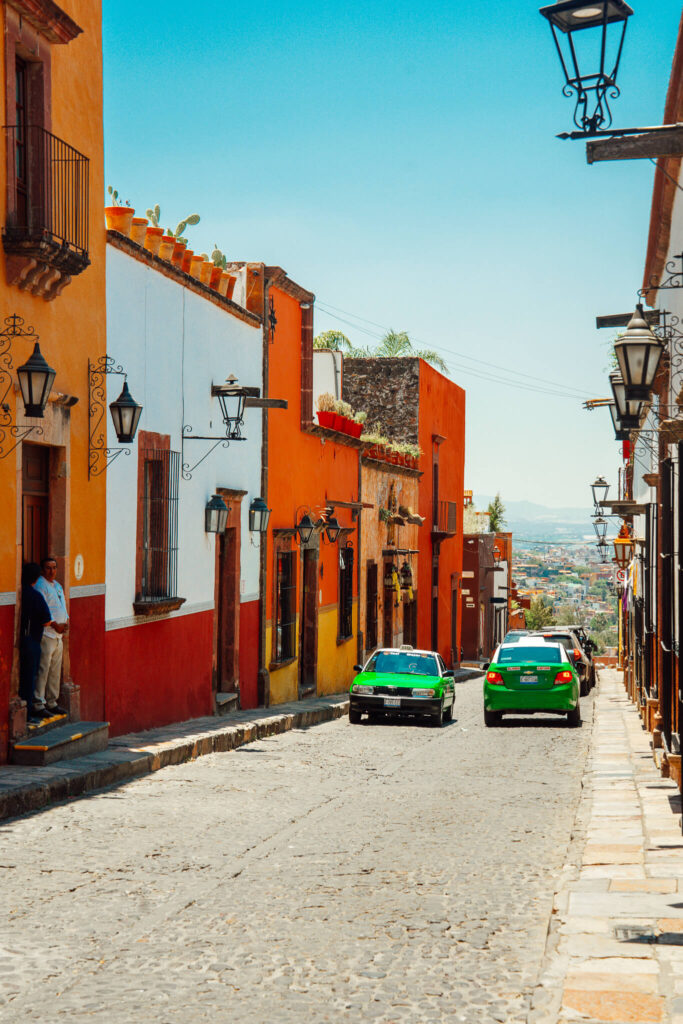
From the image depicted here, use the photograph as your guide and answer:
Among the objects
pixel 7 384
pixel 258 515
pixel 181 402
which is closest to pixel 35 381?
pixel 7 384

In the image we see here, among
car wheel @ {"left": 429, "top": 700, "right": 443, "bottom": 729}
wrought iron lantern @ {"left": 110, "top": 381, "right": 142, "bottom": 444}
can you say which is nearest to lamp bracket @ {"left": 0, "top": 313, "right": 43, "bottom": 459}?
wrought iron lantern @ {"left": 110, "top": 381, "right": 142, "bottom": 444}

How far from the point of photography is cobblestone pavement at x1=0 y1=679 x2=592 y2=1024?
216 inches

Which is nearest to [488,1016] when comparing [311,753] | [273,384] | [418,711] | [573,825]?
[573,825]

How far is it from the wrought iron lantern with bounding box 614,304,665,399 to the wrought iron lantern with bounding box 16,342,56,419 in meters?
5.11

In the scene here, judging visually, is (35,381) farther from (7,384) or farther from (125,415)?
(125,415)

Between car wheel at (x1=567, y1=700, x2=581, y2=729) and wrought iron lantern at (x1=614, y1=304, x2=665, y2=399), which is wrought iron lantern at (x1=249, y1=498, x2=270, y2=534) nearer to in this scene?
car wheel at (x1=567, y1=700, x2=581, y2=729)

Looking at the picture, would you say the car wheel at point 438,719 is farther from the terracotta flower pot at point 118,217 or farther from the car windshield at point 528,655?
the terracotta flower pot at point 118,217

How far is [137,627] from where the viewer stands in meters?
15.2

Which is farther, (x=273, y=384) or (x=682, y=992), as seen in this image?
(x=273, y=384)

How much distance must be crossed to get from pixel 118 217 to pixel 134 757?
635cm

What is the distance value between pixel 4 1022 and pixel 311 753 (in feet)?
33.8

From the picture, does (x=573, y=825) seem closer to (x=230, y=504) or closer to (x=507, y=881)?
(x=507, y=881)

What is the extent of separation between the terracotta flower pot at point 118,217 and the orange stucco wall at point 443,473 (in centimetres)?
2436

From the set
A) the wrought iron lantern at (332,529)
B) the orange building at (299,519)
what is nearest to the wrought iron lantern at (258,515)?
the orange building at (299,519)
